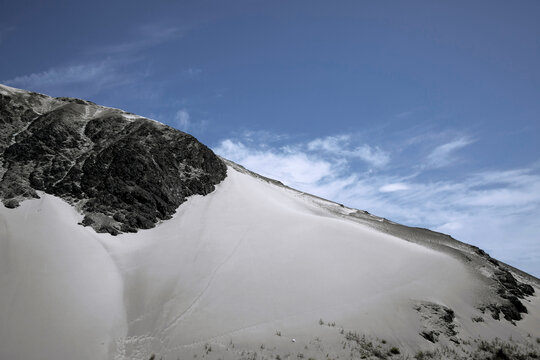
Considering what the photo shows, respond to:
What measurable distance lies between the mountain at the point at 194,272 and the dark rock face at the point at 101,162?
0.16 m

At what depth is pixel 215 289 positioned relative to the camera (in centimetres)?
1914

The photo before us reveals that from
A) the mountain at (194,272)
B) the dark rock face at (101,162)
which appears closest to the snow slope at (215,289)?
the mountain at (194,272)

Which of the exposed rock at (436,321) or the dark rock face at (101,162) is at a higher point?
the dark rock face at (101,162)

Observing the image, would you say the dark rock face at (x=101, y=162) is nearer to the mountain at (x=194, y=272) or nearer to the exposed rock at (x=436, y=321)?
the mountain at (x=194, y=272)

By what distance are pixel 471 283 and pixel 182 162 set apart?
28.3 metres

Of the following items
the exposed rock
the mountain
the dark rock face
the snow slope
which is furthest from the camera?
the dark rock face

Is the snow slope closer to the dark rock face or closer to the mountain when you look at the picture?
the mountain

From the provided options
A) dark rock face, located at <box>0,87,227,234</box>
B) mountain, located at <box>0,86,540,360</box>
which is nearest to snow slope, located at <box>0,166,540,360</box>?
mountain, located at <box>0,86,540,360</box>

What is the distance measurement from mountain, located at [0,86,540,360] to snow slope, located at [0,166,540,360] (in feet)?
0.29

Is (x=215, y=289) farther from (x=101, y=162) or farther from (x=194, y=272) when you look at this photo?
(x=101, y=162)

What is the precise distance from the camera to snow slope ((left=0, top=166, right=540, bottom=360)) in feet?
48.8

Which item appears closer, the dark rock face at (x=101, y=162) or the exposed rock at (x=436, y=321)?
the exposed rock at (x=436, y=321)

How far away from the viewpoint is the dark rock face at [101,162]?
25.8m

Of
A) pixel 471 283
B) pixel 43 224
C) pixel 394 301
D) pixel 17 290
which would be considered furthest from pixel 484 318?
pixel 43 224
